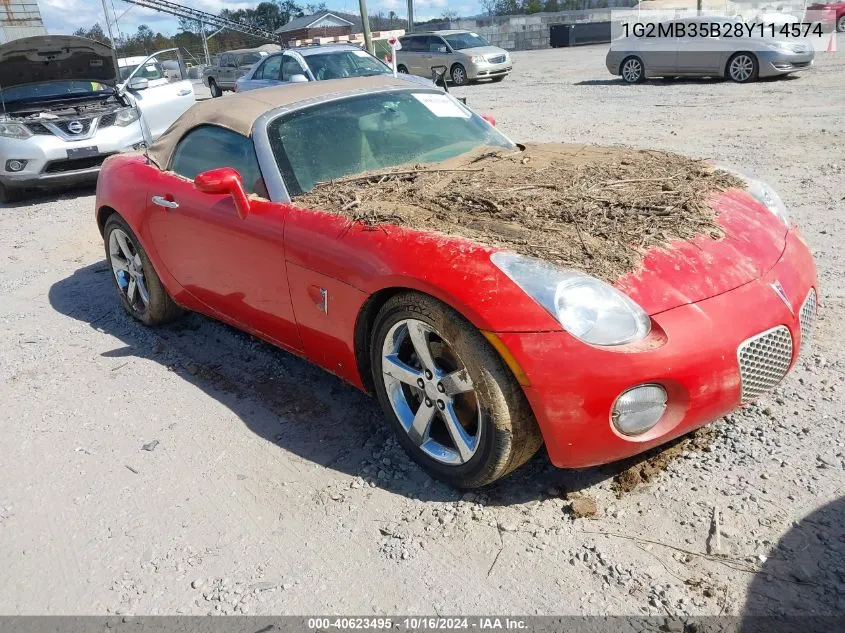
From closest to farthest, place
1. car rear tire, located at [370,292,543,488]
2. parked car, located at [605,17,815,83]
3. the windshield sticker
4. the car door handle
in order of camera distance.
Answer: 1. car rear tire, located at [370,292,543,488]
2. the car door handle
3. the windshield sticker
4. parked car, located at [605,17,815,83]

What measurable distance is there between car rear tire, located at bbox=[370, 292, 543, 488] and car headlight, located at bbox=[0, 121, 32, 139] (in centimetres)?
787

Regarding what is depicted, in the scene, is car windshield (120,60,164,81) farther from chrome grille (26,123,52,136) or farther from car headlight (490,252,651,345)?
car headlight (490,252,651,345)

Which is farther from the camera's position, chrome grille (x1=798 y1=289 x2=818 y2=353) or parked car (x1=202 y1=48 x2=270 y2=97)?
parked car (x1=202 y1=48 x2=270 y2=97)

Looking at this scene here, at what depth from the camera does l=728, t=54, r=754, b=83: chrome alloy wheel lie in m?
14.1

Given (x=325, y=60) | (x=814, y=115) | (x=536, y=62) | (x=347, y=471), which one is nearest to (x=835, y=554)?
(x=347, y=471)

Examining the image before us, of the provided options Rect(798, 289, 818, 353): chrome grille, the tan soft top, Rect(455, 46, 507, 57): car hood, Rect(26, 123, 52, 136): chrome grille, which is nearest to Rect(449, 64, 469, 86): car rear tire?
Rect(455, 46, 507, 57): car hood

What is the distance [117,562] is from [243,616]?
594 millimetres

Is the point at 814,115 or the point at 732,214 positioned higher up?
the point at 732,214

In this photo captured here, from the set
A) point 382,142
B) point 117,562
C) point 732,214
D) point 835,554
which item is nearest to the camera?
point 835,554

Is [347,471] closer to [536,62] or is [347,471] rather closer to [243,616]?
[243,616]

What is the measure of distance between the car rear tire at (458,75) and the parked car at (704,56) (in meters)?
5.11

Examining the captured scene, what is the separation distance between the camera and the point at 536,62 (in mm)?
27062

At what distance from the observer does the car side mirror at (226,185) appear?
3.16 meters

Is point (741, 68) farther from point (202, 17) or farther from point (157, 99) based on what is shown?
point (202, 17)
